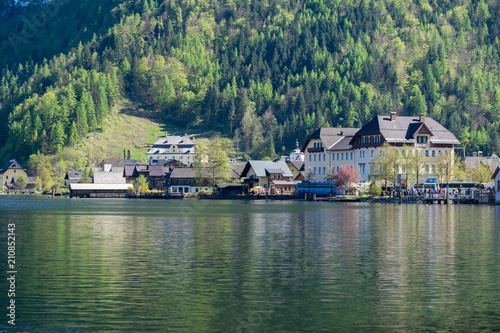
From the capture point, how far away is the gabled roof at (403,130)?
146 meters

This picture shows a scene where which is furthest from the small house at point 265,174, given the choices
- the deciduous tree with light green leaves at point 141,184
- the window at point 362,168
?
the deciduous tree with light green leaves at point 141,184

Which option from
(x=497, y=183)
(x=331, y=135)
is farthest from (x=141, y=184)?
(x=497, y=183)

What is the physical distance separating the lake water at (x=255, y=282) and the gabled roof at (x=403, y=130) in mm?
96286

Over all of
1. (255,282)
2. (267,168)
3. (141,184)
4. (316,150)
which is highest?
(316,150)

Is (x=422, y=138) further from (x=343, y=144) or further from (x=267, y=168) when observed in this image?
(x=267, y=168)

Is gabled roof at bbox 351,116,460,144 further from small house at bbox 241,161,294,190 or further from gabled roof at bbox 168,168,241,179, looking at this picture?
gabled roof at bbox 168,168,241,179

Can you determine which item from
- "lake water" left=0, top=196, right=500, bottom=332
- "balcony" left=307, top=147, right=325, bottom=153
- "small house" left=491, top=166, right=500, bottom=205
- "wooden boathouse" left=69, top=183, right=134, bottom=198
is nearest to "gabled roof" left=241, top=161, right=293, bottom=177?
"balcony" left=307, top=147, right=325, bottom=153

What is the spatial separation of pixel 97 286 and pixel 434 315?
12496 millimetres

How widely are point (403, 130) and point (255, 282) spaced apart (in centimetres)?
12443

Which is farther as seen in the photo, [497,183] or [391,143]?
[391,143]

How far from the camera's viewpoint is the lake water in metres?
22.4

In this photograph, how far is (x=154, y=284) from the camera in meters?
28.6

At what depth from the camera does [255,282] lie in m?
29.1

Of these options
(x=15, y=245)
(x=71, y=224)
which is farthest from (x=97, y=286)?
(x=71, y=224)
